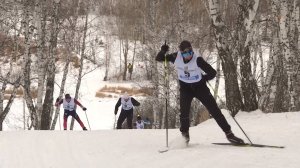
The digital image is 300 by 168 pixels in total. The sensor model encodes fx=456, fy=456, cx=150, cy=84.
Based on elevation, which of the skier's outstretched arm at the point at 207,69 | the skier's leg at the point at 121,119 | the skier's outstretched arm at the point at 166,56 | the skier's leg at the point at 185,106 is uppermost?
the skier's outstretched arm at the point at 166,56

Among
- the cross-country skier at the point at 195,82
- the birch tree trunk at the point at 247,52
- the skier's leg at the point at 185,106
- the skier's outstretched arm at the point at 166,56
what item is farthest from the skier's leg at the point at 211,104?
the birch tree trunk at the point at 247,52

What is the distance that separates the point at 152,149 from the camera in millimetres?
6980

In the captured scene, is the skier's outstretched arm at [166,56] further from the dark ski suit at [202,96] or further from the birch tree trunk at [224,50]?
the birch tree trunk at [224,50]

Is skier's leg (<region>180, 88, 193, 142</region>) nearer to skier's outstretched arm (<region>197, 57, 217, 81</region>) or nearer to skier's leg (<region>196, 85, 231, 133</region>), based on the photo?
skier's leg (<region>196, 85, 231, 133</region>)

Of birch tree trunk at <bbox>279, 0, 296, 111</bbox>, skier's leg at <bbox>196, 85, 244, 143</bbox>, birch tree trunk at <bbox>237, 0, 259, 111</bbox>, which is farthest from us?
birch tree trunk at <bbox>279, 0, 296, 111</bbox>

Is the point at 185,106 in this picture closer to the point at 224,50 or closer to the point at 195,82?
the point at 195,82

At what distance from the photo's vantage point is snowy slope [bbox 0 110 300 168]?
5.70 metres

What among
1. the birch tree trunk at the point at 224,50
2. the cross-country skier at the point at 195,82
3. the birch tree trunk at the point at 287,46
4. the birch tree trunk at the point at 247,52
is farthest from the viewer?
the birch tree trunk at the point at 287,46

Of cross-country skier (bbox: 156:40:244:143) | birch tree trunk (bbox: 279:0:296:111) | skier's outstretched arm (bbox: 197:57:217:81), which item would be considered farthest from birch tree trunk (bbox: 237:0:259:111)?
skier's outstretched arm (bbox: 197:57:217:81)

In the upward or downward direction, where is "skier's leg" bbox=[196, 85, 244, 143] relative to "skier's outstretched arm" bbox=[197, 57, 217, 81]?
downward

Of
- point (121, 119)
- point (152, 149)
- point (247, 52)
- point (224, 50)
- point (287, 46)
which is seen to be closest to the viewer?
point (152, 149)

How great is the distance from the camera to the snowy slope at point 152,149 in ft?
18.7

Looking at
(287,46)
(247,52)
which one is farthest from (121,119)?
(287,46)

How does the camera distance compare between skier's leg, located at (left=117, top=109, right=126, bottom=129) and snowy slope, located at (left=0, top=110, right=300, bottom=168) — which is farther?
skier's leg, located at (left=117, top=109, right=126, bottom=129)
